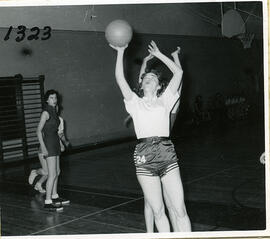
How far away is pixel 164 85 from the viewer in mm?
4242

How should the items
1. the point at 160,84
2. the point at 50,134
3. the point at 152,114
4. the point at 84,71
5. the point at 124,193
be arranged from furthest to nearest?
the point at 84,71 → the point at 124,193 → the point at 50,134 → the point at 160,84 → the point at 152,114

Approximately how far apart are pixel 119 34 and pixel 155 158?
1347mm

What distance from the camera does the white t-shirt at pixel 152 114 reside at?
154 inches

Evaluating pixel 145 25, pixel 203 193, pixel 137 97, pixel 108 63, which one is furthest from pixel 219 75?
pixel 137 97

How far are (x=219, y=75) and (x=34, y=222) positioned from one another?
13.7m

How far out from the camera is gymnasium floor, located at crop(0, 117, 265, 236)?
533 cm

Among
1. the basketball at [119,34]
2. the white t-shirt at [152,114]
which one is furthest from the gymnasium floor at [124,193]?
the basketball at [119,34]

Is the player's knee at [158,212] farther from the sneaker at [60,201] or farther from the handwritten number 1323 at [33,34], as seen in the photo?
the handwritten number 1323 at [33,34]

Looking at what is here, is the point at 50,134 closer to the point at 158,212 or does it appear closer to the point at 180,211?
the point at 158,212

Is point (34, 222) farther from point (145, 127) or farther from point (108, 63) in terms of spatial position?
point (108, 63)

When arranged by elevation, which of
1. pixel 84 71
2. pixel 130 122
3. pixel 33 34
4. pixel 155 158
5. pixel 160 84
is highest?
pixel 33 34

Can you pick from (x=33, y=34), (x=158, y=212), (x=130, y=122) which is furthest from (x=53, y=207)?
(x=33, y=34)

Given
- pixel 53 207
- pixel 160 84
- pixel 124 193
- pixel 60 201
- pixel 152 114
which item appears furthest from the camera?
pixel 124 193

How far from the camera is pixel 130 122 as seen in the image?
6820 mm
